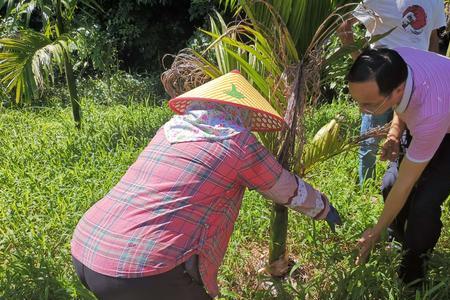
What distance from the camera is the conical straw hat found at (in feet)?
5.40

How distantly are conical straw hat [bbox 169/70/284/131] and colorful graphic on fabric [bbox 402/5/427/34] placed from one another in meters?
1.27

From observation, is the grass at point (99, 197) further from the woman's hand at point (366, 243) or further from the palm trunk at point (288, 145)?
the palm trunk at point (288, 145)

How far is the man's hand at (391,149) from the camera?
7.62ft

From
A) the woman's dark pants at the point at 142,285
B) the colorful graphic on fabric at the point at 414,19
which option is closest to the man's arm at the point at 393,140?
the colorful graphic on fabric at the point at 414,19

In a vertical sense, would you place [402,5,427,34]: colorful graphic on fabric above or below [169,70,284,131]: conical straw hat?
above

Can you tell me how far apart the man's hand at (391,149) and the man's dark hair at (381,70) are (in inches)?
22.2

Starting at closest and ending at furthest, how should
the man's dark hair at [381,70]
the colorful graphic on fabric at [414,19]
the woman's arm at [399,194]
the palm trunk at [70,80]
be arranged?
the man's dark hair at [381,70], the woman's arm at [399,194], the colorful graphic on fabric at [414,19], the palm trunk at [70,80]

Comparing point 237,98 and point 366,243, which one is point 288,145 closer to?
point 237,98

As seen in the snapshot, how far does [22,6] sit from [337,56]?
3.33m

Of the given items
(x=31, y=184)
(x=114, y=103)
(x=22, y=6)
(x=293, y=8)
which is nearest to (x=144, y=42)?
(x=114, y=103)

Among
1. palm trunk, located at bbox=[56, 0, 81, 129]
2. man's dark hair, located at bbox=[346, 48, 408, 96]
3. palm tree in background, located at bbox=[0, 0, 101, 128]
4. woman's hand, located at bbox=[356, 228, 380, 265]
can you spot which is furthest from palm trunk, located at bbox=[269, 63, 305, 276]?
palm trunk, located at bbox=[56, 0, 81, 129]

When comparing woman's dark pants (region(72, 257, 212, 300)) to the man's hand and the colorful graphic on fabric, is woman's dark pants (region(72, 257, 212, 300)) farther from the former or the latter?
the colorful graphic on fabric

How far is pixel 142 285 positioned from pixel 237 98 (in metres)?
0.68

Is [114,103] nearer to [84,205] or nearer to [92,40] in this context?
[92,40]
